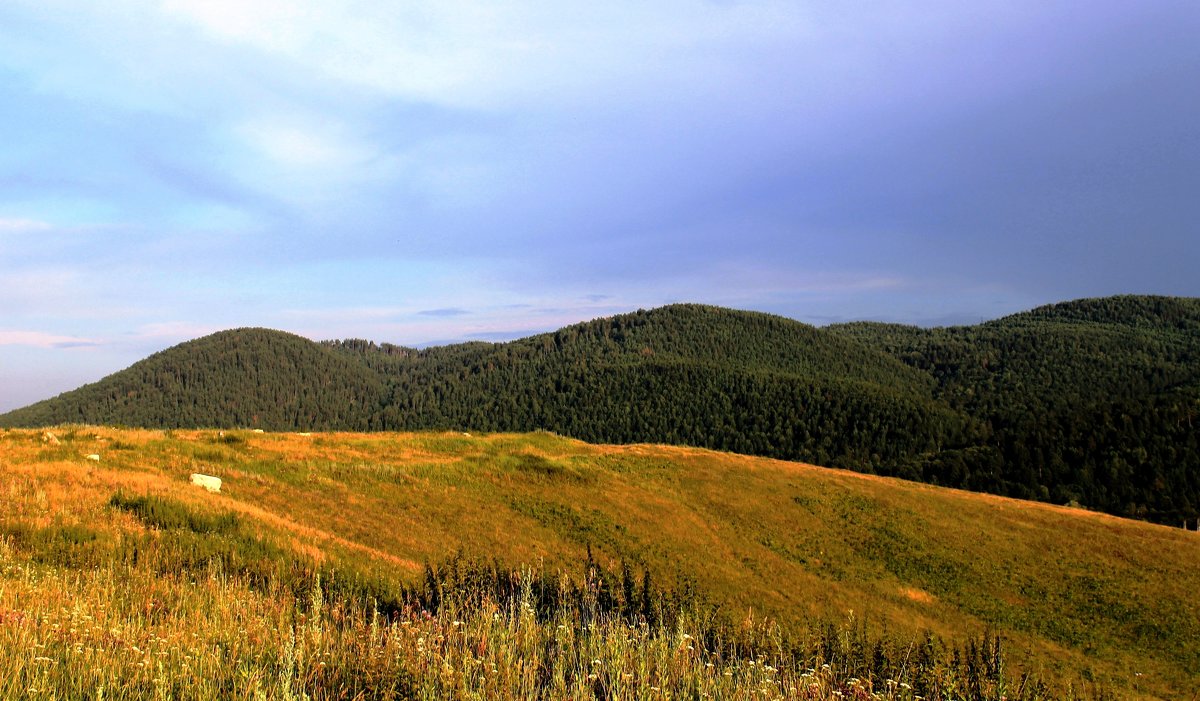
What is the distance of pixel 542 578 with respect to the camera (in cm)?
1080

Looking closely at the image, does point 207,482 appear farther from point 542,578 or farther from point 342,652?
point 342,652

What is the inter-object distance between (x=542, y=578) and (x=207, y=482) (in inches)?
538

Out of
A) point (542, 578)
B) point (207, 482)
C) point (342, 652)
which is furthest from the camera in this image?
point (207, 482)

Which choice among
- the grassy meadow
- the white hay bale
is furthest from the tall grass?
the white hay bale

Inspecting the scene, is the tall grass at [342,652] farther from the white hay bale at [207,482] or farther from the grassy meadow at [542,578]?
the white hay bale at [207,482]

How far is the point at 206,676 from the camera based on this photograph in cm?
491

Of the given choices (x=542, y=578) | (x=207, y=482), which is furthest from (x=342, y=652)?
(x=207, y=482)

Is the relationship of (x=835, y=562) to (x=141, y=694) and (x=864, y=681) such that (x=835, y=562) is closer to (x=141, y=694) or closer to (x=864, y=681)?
(x=864, y=681)

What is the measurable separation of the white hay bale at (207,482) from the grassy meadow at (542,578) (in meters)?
0.54

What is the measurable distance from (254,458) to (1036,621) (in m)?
36.2

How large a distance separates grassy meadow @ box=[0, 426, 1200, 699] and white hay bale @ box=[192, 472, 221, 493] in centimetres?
54

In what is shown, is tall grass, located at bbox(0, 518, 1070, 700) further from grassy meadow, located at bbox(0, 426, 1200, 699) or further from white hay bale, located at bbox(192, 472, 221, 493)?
white hay bale, located at bbox(192, 472, 221, 493)

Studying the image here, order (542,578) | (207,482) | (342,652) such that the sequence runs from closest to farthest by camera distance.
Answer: (342,652), (542,578), (207,482)

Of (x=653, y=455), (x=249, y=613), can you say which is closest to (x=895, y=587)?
(x=653, y=455)
